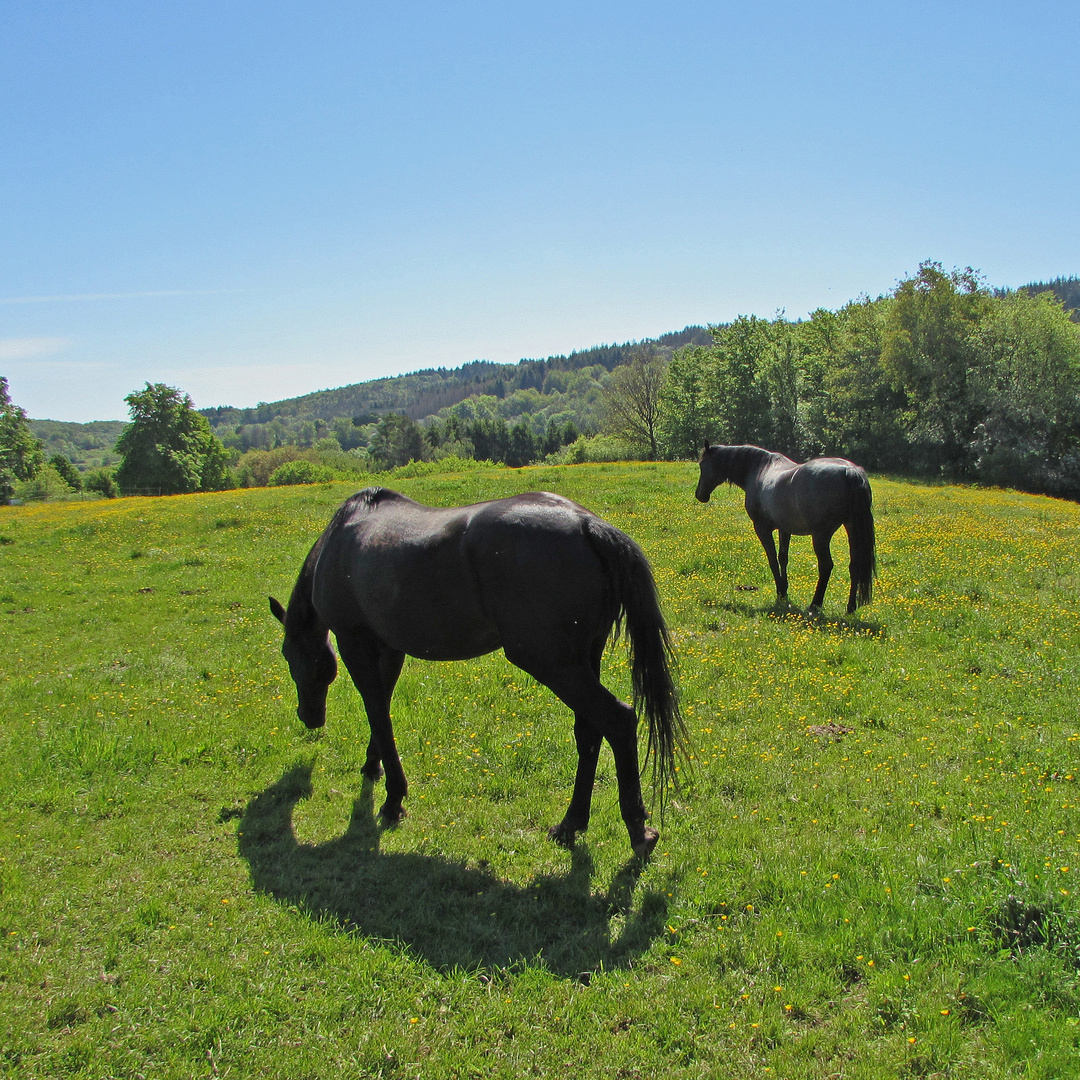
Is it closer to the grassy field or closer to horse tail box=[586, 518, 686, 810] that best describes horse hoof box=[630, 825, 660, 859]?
the grassy field

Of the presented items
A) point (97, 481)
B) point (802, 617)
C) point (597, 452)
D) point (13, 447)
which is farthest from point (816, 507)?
point (97, 481)

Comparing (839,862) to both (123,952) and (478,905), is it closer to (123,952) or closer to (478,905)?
(478,905)

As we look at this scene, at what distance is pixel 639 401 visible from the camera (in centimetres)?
6744

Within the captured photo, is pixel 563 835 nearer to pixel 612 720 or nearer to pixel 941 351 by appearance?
pixel 612 720

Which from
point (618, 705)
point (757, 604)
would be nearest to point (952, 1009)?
point (618, 705)

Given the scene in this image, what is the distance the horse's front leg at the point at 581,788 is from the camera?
509 cm

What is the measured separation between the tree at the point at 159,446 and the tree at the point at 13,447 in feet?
24.2

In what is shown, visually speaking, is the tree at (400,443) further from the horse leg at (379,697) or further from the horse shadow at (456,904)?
the horse shadow at (456,904)

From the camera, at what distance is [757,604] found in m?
11.1

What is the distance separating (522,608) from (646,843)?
1.89 metres

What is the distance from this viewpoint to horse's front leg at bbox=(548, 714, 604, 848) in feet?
16.7

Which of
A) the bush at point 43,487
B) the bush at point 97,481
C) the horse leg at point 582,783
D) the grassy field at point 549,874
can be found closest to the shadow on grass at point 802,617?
the grassy field at point 549,874

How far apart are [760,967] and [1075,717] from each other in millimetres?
4838

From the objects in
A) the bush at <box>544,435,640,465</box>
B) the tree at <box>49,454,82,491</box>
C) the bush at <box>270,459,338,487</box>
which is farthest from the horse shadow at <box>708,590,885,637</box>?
the tree at <box>49,454,82,491</box>
